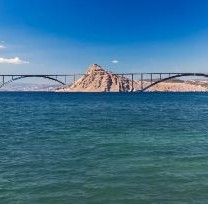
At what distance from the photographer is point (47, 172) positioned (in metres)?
18.2

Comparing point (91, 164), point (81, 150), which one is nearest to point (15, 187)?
point (91, 164)

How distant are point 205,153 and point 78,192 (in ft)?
33.5

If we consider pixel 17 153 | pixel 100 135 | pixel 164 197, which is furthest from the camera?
pixel 100 135

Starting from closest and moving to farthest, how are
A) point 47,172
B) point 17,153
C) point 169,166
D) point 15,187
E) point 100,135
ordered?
1. point 15,187
2. point 47,172
3. point 169,166
4. point 17,153
5. point 100,135

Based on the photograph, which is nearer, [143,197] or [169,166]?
[143,197]

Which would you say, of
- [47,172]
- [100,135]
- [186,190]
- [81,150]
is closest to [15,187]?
[47,172]

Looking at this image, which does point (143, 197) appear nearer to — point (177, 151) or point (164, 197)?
point (164, 197)

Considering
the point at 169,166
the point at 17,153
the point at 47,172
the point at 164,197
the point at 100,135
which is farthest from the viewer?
the point at 100,135

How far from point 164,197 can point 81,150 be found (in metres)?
9.80

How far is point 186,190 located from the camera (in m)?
15.7

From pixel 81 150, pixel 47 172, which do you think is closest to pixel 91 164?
pixel 47 172

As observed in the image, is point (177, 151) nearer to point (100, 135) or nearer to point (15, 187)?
point (100, 135)

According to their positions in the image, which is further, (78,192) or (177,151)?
(177,151)

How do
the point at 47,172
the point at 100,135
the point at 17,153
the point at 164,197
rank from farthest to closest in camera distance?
the point at 100,135, the point at 17,153, the point at 47,172, the point at 164,197
